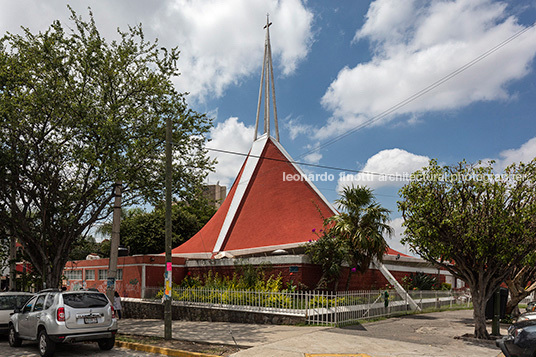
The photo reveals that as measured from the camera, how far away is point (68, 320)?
1037cm

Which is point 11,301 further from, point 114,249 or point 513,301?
point 513,301

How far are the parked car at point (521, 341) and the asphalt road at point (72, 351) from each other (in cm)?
817

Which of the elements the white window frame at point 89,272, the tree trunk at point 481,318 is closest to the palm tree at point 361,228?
the tree trunk at point 481,318

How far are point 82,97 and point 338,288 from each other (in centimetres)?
1336

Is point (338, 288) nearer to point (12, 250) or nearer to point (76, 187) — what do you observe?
point (76, 187)

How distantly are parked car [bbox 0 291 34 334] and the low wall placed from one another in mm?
6336

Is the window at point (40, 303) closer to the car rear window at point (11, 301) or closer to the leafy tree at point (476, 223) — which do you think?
the car rear window at point (11, 301)

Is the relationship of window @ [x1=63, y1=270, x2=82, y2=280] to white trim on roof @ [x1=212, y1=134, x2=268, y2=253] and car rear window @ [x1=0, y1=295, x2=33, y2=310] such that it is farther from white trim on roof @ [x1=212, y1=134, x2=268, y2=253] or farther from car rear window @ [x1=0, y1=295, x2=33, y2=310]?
car rear window @ [x1=0, y1=295, x2=33, y2=310]

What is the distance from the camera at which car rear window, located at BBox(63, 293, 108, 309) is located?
1071 cm

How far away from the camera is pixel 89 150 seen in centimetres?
1512

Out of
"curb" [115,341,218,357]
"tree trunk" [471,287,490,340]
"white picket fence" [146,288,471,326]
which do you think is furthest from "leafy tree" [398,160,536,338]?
"curb" [115,341,218,357]

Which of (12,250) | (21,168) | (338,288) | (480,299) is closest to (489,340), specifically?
(480,299)

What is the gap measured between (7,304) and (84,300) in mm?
5304

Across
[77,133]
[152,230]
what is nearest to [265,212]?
[77,133]
